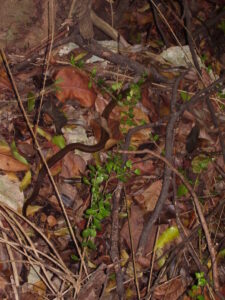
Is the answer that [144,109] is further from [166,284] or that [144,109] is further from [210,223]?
[166,284]

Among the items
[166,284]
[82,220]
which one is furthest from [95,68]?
[166,284]

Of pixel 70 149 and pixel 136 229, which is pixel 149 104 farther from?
pixel 136 229

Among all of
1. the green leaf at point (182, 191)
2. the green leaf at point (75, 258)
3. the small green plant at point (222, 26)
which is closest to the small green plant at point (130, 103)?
the green leaf at point (182, 191)

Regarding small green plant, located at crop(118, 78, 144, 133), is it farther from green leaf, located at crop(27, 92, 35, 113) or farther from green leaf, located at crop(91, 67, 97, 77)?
green leaf, located at crop(27, 92, 35, 113)

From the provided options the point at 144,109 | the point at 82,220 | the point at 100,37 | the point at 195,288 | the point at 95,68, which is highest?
the point at 100,37

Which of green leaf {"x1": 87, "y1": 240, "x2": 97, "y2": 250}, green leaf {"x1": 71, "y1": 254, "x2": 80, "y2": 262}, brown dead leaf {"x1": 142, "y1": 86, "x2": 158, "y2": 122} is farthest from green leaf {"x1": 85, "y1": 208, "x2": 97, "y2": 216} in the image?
brown dead leaf {"x1": 142, "y1": 86, "x2": 158, "y2": 122}

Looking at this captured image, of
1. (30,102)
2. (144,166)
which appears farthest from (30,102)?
(144,166)
